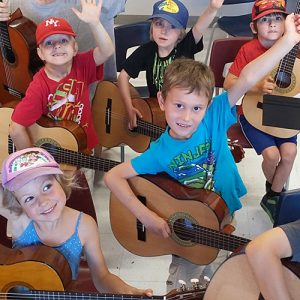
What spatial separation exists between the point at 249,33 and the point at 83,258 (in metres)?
2.10

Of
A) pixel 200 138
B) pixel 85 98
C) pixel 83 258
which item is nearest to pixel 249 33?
pixel 85 98

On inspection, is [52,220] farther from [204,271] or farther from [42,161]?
[204,271]

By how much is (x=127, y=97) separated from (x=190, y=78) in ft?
2.57

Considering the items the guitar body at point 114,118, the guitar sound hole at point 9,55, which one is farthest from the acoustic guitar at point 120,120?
the guitar sound hole at point 9,55

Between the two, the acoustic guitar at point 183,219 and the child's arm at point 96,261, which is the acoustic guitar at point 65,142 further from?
the child's arm at point 96,261

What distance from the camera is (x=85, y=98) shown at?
2.15m

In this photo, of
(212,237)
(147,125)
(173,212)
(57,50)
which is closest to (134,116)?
(147,125)

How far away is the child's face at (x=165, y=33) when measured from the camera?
2.16 metres

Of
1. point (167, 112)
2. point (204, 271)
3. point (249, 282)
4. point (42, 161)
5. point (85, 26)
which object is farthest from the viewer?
point (85, 26)

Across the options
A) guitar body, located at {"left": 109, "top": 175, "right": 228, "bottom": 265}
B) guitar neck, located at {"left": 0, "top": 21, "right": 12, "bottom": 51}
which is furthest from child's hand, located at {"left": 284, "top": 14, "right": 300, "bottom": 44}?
guitar neck, located at {"left": 0, "top": 21, "right": 12, "bottom": 51}

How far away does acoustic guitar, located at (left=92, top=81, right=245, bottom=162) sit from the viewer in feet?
7.51

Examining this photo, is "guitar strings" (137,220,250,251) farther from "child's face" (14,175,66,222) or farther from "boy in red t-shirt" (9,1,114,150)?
"boy in red t-shirt" (9,1,114,150)

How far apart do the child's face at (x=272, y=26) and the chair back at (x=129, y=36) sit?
635mm

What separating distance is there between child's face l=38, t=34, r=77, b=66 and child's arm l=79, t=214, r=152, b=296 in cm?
76
